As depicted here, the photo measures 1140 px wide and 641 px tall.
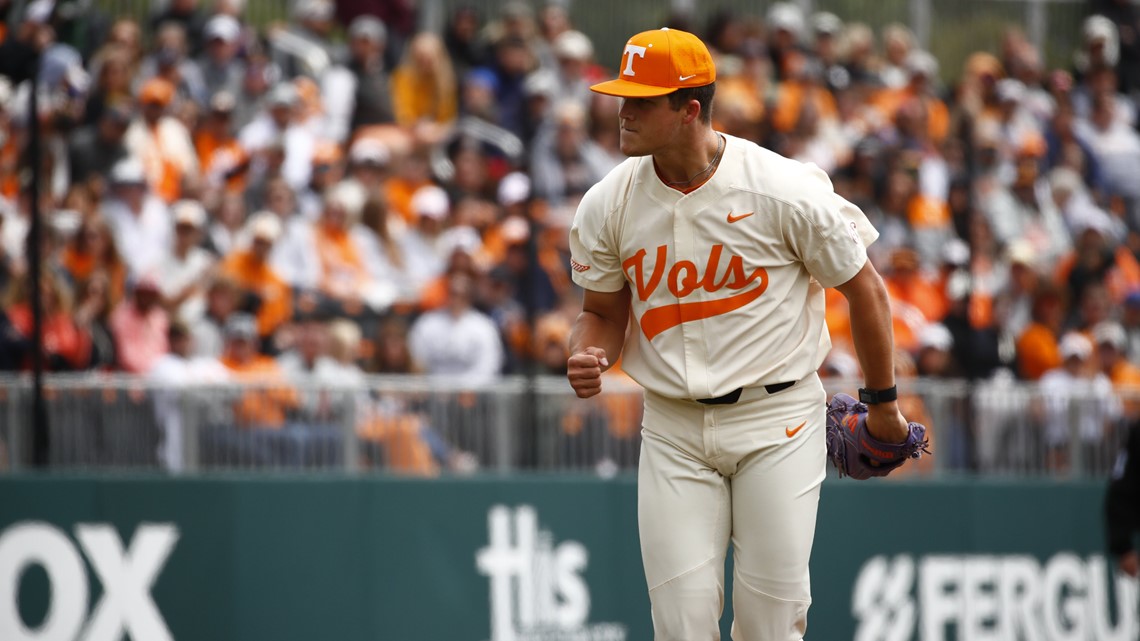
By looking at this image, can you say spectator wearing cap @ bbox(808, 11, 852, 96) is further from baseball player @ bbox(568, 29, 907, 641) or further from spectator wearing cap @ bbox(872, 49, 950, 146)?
baseball player @ bbox(568, 29, 907, 641)

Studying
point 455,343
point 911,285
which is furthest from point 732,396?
point 911,285

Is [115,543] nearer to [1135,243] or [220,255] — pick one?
[220,255]

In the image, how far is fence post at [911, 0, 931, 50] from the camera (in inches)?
614

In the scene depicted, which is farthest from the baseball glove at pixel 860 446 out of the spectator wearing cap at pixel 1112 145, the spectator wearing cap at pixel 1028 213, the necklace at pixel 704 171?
the spectator wearing cap at pixel 1112 145

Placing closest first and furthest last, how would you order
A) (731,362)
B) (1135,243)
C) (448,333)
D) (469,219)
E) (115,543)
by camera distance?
(731,362)
(115,543)
(448,333)
(469,219)
(1135,243)

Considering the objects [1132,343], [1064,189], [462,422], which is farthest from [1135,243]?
[462,422]

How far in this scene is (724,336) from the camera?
5.77 m

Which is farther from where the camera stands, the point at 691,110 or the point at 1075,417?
the point at 1075,417

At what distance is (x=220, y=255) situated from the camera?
10.6 metres

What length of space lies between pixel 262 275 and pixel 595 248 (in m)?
5.09

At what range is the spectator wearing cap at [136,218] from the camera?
34.0 feet

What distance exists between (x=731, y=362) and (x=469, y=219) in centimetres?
589

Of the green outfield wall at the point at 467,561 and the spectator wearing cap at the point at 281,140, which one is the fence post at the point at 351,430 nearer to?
the green outfield wall at the point at 467,561

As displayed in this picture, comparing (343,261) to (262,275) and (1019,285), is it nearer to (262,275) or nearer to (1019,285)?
(262,275)
